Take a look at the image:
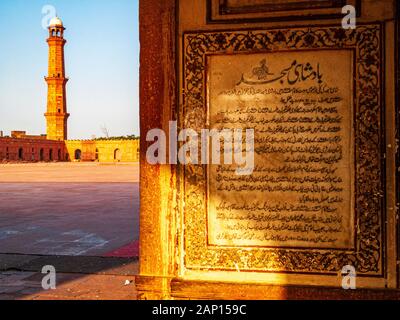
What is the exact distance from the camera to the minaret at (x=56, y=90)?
2377 inches

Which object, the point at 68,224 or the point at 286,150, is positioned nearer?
the point at 286,150

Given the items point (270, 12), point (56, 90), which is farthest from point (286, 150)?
point (56, 90)

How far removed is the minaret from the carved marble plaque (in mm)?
59917

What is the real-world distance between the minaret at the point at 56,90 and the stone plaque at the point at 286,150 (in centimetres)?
5996

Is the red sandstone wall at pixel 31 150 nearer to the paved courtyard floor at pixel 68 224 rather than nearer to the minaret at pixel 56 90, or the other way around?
the minaret at pixel 56 90

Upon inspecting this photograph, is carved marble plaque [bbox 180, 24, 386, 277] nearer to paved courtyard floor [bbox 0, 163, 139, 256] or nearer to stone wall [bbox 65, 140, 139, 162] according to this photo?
paved courtyard floor [bbox 0, 163, 139, 256]

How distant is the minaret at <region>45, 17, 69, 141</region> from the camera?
2377 inches

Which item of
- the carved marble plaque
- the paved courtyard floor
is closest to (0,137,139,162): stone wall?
the paved courtyard floor

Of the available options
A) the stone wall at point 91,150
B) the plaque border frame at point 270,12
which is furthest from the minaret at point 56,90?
the plaque border frame at point 270,12

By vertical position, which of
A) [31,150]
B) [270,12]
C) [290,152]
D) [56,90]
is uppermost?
[56,90]

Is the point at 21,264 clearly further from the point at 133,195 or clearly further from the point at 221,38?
the point at 133,195

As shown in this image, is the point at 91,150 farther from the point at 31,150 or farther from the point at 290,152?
the point at 290,152

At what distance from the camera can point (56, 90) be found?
198 feet

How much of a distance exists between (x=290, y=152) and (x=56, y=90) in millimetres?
60443
